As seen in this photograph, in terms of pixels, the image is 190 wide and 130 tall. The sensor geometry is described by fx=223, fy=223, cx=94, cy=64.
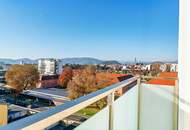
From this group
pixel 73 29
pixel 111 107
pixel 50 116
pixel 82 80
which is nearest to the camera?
pixel 50 116

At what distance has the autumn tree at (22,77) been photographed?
4293 mm

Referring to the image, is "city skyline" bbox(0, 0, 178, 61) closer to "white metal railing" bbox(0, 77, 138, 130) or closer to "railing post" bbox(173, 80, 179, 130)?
"railing post" bbox(173, 80, 179, 130)

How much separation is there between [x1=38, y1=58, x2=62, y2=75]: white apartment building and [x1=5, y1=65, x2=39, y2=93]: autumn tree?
146 millimetres

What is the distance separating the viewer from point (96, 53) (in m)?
8.44

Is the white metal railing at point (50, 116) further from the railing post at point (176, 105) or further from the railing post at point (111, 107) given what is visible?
the railing post at point (176, 105)

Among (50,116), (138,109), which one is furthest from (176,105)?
(50,116)

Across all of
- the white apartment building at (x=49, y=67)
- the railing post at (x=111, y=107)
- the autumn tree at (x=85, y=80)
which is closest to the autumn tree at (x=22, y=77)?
the white apartment building at (x=49, y=67)

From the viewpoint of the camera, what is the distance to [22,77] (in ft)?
14.5

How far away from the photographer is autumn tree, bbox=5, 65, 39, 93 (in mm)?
4293

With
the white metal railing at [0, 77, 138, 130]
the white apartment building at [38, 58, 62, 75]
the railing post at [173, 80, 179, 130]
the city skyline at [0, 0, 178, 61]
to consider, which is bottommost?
the railing post at [173, 80, 179, 130]

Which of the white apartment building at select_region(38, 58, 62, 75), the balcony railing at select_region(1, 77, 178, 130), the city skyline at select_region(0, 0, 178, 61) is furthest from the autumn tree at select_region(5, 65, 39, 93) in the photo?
the balcony railing at select_region(1, 77, 178, 130)

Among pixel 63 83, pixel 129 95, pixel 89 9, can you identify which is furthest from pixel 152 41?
pixel 89 9

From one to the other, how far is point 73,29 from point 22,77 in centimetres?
485

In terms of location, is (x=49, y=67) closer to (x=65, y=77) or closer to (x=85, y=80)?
(x=65, y=77)
